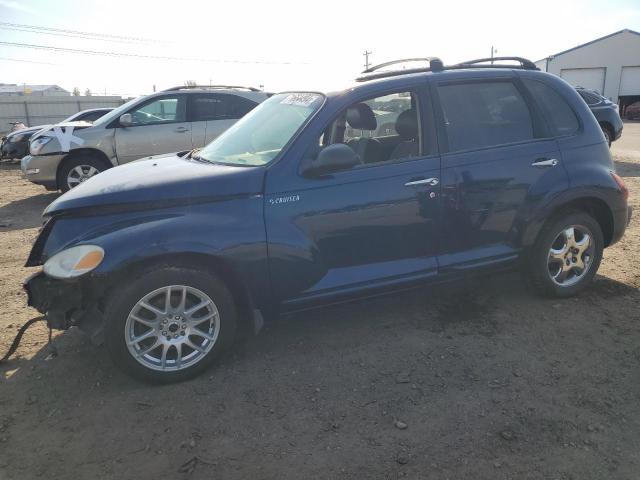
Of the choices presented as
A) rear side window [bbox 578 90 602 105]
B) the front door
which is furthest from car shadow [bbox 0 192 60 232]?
rear side window [bbox 578 90 602 105]

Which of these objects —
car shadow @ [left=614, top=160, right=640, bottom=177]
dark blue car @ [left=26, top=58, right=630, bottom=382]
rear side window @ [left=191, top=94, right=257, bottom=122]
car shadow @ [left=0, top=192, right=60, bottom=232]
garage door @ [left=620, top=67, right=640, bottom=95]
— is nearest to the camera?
dark blue car @ [left=26, top=58, right=630, bottom=382]

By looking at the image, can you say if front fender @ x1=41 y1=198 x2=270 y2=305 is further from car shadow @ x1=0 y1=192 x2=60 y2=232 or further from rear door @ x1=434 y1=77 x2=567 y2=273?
car shadow @ x1=0 y1=192 x2=60 y2=232

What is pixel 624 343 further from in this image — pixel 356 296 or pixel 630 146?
pixel 630 146

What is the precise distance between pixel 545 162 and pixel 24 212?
8230 mm

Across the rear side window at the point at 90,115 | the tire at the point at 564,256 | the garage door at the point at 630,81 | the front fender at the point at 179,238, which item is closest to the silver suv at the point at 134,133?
the rear side window at the point at 90,115

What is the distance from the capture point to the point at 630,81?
1729 inches

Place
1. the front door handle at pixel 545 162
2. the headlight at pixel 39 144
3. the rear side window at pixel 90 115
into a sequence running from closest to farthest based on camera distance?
the front door handle at pixel 545 162, the headlight at pixel 39 144, the rear side window at pixel 90 115

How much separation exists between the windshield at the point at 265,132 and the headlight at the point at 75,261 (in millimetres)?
1157

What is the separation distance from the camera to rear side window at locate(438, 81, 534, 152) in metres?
3.85

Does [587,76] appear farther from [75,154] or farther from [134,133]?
[75,154]

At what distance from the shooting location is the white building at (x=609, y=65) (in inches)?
1715

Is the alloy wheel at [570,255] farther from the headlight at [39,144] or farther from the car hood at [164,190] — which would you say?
the headlight at [39,144]

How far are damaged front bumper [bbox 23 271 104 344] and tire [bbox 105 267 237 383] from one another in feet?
0.42

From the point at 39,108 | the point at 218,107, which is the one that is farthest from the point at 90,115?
the point at 39,108
